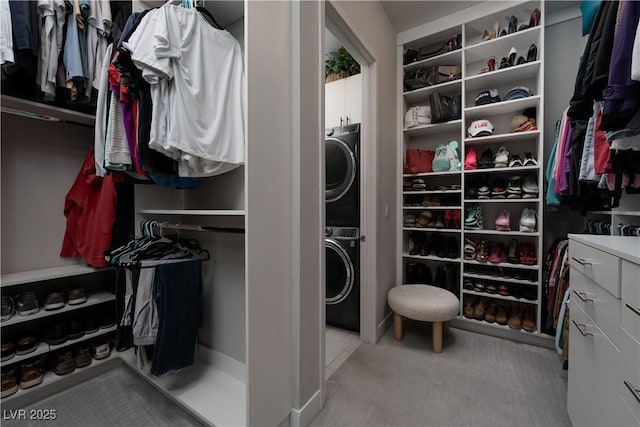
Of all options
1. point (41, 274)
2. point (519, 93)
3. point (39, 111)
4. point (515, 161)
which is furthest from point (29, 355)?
point (519, 93)

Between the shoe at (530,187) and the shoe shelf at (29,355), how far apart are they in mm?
3354

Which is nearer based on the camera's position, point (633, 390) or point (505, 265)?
point (633, 390)

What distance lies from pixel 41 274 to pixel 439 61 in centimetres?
338

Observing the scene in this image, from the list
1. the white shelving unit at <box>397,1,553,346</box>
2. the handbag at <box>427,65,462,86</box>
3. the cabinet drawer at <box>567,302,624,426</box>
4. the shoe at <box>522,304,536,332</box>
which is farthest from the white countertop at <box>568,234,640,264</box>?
the handbag at <box>427,65,462,86</box>

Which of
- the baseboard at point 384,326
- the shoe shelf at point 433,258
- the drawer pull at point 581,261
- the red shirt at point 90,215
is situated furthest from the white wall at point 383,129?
the red shirt at point 90,215

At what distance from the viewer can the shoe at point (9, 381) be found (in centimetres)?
128

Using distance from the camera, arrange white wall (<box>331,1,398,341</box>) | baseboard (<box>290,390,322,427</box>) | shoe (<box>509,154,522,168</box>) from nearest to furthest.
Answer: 1. baseboard (<box>290,390,322,427</box>)
2. white wall (<box>331,1,398,341</box>)
3. shoe (<box>509,154,522,168</box>)

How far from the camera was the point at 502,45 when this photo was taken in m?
2.09

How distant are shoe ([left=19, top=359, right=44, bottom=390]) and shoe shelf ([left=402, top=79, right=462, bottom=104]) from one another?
10.7ft

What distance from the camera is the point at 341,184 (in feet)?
7.01

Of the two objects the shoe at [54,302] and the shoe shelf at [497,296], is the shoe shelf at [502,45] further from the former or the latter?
the shoe at [54,302]

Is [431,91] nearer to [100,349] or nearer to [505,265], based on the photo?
[505,265]

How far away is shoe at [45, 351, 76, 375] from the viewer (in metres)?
1.46

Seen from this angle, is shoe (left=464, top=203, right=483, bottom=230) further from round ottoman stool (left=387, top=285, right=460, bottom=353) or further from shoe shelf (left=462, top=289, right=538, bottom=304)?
round ottoman stool (left=387, top=285, right=460, bottom=353)
